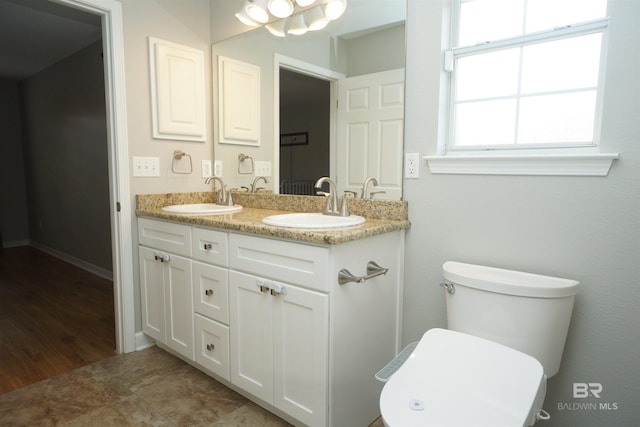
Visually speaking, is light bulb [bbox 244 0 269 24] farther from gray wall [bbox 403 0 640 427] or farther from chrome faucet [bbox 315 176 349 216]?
chrome faucet [bbox 315 176 349 216]

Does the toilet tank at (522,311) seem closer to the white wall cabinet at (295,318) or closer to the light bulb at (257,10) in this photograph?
the white wall cabinet at (295,318)

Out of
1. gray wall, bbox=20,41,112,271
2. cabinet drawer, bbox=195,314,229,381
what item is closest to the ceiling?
gray wall, bbox=20,41,112,271

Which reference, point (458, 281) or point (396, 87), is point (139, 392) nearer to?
point (458, 281)

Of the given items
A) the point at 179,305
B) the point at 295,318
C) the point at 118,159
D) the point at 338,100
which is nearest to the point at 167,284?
the point at 179,305

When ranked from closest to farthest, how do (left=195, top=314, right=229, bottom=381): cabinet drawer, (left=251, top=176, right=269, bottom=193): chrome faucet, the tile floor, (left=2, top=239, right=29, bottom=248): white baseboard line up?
the tile floor, (left=195, top=314, right=229, bottom=381): cabinet drawer, (left=251, top=176, right=269, bottom=193): chrome faucet, (left=2, top=239, right=29, bottom=248): white baseboard

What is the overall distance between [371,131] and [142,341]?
181cm

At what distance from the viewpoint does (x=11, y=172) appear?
5.13m

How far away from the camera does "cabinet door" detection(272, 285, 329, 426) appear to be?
1.35m

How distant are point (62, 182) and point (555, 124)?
4.75 m

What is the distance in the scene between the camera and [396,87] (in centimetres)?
166

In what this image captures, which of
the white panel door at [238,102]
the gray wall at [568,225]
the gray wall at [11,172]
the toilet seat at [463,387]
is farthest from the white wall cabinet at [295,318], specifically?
the gray wall at [11,172]

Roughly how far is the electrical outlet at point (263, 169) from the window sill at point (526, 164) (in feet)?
3.28

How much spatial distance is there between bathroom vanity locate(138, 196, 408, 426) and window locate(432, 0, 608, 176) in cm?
55

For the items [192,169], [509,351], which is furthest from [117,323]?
[509,351]
